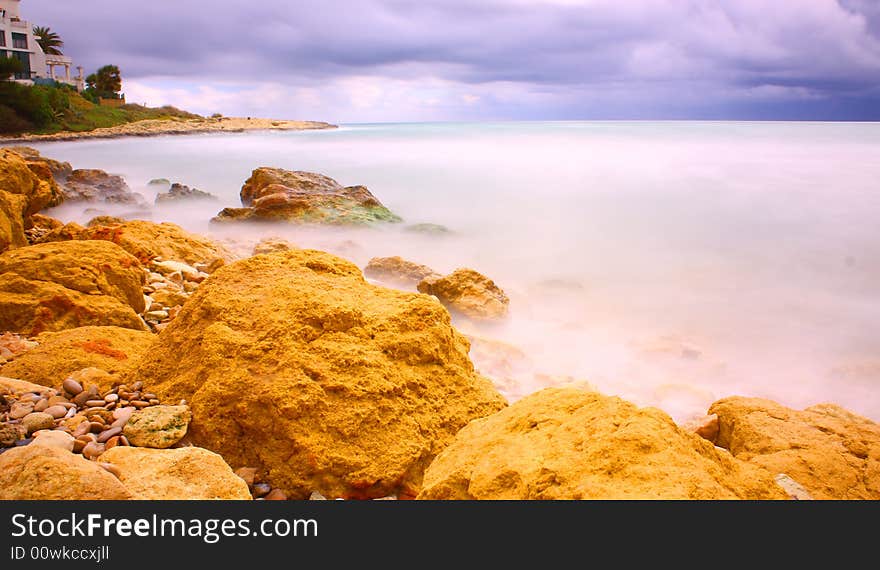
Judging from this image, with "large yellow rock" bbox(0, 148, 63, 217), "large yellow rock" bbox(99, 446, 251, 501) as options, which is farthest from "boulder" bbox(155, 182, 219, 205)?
"large yellow rock" bbox(99, 446, 251, 501)

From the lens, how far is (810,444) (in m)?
3.54

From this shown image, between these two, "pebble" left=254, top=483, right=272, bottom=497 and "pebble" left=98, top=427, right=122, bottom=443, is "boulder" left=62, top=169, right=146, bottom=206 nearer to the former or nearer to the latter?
"pebble" left=98, top=427, right=122, bottom=443

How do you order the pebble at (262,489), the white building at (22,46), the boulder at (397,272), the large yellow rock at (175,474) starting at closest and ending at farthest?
the large yellow rock at (175,474) < the pebble at (262,489) < the boulder at (397,272) < the white building at (22,46)

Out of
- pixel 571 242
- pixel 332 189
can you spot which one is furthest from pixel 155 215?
pixel 571 242

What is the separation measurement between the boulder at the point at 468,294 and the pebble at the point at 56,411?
5.10 metres

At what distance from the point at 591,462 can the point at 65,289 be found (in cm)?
448

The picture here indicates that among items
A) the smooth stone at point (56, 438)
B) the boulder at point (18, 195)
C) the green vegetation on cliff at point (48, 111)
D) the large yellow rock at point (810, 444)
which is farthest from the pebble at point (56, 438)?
the green vegetation on cliff at point (48, 111)

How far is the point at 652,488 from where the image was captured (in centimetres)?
191

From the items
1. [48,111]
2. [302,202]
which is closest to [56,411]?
[302,202]

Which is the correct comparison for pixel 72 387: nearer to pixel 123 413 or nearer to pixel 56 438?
pixel 123 413

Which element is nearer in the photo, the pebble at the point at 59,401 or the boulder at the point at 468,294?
the pebble at the point at 59,401

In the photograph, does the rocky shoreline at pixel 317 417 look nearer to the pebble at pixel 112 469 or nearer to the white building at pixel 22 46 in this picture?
the pebble at pixel 112 469

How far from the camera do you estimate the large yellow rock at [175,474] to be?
245 centimetres

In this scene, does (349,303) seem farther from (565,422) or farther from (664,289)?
(664,289)
